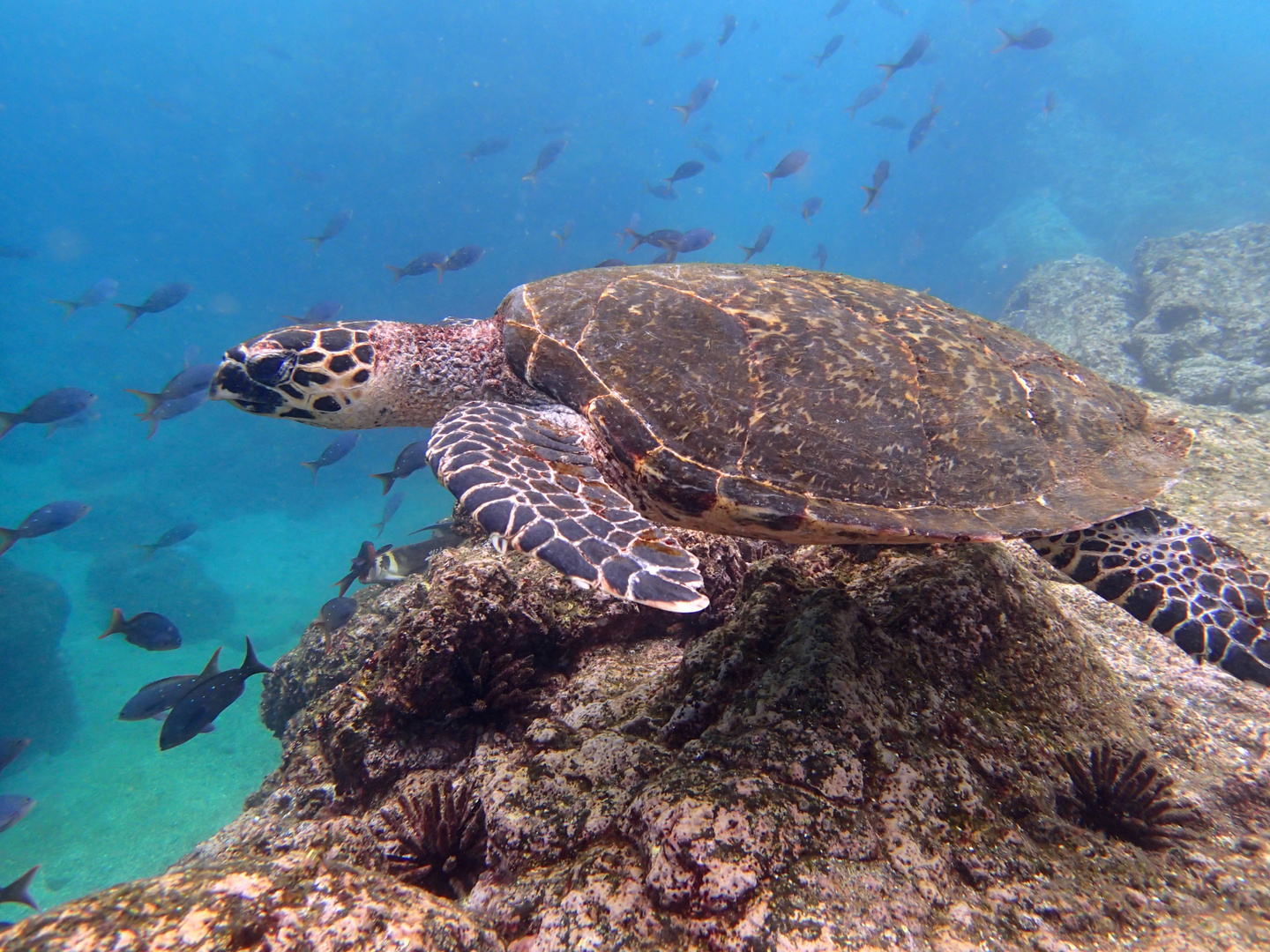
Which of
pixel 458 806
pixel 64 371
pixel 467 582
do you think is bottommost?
pixel 64 371

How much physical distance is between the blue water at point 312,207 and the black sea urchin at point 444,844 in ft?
33.6

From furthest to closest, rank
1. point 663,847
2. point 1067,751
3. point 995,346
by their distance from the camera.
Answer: point 995,346 < point 1067,751 < point 663,847

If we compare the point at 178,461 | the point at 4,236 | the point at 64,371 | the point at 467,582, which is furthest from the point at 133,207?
the point at 467,582

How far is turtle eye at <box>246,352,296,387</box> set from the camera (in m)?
3.45

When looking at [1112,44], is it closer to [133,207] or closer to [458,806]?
[458,806]

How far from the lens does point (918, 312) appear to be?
3.11m

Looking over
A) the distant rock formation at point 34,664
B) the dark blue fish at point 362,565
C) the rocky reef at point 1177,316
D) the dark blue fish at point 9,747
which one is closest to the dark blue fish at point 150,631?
the dark blue fish at point 9,747

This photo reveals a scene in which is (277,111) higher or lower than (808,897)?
higher

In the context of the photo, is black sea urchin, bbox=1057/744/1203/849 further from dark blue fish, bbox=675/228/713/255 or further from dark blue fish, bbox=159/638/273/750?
dark blue fish, bbox=675/228/713/255

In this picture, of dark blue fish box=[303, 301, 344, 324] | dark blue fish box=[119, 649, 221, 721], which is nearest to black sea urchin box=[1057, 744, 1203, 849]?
dark blue fish box=[119, 649, 221, 721]

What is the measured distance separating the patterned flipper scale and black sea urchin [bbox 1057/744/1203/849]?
1067 mm

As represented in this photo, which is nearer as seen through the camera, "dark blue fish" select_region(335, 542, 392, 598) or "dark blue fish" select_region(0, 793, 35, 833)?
"dark blue fish" select_region(0, 793, 35, 833)

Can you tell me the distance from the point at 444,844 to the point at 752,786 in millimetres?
1222

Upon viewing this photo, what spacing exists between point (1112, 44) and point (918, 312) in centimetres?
7194
